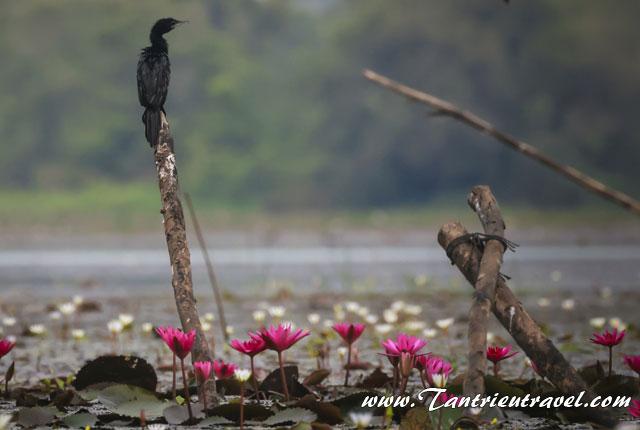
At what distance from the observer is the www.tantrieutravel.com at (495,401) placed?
2.87 meters

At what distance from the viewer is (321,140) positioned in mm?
21516

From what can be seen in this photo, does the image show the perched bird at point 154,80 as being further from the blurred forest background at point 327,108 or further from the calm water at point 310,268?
the blurred forest background at point 327,108

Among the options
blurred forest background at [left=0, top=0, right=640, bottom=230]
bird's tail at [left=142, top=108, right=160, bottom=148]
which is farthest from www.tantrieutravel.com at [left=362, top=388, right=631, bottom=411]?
blurred forest background at [left=0, top=0, right=640, bottom=230]

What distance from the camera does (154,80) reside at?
134 inches

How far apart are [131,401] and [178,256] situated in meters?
0.45

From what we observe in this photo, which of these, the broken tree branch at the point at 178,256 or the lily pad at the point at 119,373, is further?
the lily pad at the point at 119,373

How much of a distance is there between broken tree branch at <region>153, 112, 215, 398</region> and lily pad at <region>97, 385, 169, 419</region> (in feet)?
0.56

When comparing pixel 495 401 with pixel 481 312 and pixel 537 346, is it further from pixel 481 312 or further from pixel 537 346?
pixel 481 312

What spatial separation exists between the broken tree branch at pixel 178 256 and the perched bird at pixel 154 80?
105mm

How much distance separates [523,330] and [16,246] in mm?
14938

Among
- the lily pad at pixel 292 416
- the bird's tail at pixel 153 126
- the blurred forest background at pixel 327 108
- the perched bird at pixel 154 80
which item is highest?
the blurred forest background at pixel 327 108

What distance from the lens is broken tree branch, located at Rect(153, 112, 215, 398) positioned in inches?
127

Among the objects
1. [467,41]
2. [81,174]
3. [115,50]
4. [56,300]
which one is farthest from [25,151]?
[56,300]

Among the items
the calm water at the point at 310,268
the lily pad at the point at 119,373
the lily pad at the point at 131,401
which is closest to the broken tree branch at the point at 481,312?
the lily pad at the point at 131,401
